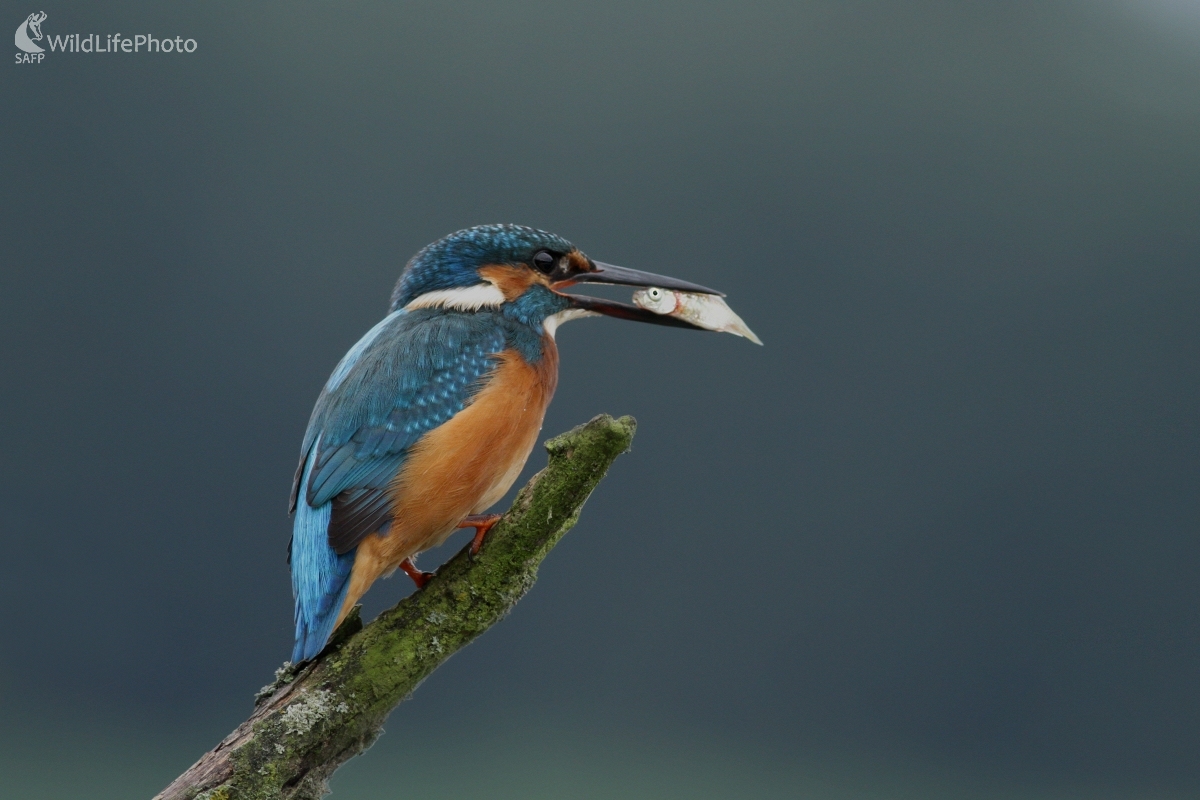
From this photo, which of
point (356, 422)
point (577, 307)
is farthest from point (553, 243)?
point (356, 422)

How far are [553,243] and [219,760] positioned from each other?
1.30 m

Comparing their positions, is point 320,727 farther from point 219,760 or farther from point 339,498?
point 339,498

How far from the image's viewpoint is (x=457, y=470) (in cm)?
229

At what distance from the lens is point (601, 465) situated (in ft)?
6.88

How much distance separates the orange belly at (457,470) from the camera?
7.38 ft

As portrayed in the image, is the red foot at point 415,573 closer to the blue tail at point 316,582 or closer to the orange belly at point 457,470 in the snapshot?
the orange belly at point 457,470

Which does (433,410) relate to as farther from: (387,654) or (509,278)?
(387,654)

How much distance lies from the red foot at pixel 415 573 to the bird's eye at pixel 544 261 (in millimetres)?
728

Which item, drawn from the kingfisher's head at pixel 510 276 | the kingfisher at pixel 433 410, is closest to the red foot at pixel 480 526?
the kingfisher at pixel 433 410

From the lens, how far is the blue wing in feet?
7.10

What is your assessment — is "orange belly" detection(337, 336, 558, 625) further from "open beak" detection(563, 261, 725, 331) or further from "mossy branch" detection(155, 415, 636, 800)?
"open beak" detection(563, 261, 725, 331)

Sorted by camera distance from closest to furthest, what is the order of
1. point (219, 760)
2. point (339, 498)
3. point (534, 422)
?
point (219, 760)
point (339, 498)
point (534, 422)

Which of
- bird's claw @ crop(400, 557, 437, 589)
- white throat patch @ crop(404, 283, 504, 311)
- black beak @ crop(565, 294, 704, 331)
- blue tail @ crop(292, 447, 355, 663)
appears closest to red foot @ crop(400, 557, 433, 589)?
bird's claw @ crop(400, 557, 437, 589)

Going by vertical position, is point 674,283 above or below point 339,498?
above
